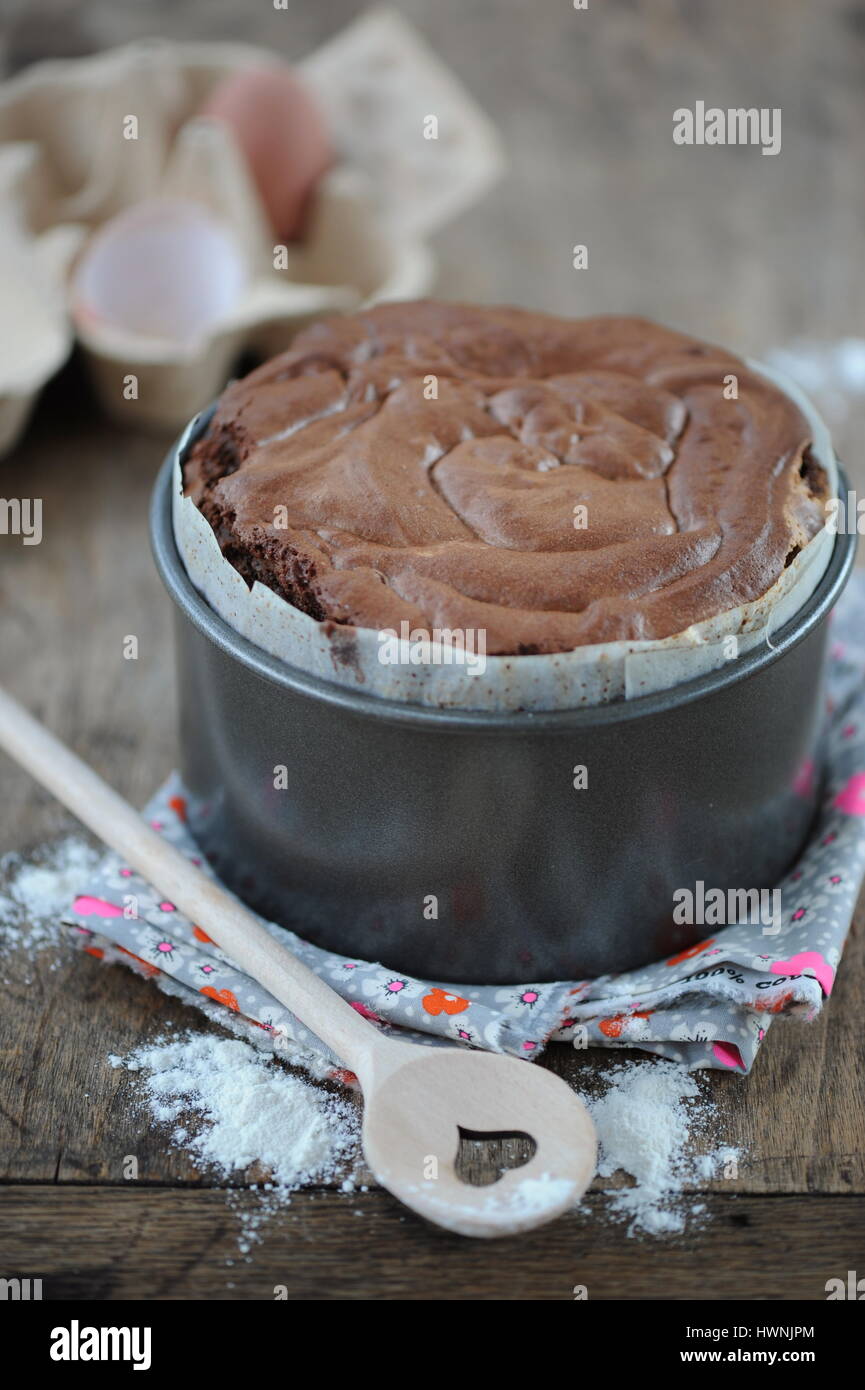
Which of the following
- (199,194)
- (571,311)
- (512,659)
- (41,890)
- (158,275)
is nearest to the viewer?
(512,659)

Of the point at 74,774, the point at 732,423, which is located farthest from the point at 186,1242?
the point at 732,423

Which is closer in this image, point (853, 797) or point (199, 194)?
point (853, 797)

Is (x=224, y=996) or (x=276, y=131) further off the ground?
(x=276, y=131)

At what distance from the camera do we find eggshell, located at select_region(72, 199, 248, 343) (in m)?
2.22

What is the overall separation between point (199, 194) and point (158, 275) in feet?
0.71

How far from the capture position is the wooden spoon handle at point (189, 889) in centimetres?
132

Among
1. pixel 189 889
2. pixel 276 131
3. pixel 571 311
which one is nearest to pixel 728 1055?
pixel 189 889

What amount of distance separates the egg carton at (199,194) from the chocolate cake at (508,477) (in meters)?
0.65

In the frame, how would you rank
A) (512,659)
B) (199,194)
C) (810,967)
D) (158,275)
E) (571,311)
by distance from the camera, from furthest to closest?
(571,311) → (199,194) → (158,275) → (810,967) → (512,659)

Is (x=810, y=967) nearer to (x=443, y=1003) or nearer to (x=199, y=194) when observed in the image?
(x=443, y=1003)

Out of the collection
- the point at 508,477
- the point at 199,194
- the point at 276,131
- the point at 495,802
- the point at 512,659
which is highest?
the point at 276,131

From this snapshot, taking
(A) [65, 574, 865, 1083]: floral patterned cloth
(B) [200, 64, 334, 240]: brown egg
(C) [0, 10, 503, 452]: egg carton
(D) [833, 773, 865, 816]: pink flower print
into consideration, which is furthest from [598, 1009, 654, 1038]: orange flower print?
(B) [200, 64, 334, 240]: brown egg

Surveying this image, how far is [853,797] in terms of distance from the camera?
1.60m
